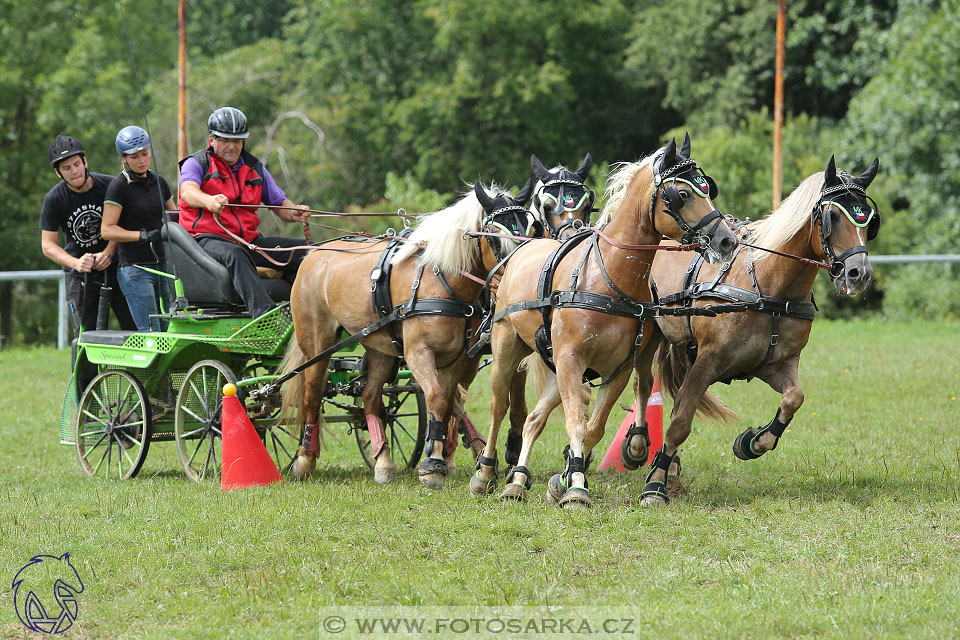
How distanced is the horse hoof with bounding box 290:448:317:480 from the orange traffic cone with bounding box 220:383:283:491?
1.67ft

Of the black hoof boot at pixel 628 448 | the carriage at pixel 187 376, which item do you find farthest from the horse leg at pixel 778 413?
the carriage at pixel 187 376

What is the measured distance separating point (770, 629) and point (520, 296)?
3.05m

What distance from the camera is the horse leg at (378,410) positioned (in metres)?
7.65

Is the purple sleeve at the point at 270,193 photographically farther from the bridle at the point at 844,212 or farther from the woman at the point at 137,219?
the bridle at the point at 844,212

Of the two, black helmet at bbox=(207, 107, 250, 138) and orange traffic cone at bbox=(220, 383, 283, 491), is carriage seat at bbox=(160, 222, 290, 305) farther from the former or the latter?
orange traffic cone at bbox=(220, 383, 283, 491)

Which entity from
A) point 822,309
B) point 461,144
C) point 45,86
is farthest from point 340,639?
point 461,144

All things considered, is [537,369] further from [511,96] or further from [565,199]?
[511,96]

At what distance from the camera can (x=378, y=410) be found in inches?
311

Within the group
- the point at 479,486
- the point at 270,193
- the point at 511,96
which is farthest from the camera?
the point at 511,96

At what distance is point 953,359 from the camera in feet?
44.1

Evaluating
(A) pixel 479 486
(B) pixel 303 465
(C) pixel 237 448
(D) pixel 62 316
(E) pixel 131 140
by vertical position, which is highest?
(E) pixel 131 140

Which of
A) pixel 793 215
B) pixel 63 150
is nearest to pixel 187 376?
pixel 63 150

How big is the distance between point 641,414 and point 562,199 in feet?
5.03

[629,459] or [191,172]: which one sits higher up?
[191,172]
